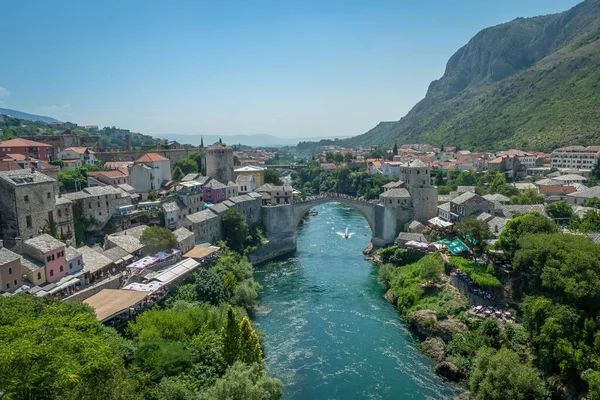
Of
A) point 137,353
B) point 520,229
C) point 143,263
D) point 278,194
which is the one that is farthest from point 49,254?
point 278,194

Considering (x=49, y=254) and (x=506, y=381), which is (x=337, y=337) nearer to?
(x=506, y=381)

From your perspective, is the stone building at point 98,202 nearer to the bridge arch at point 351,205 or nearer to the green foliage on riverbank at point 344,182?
the bridge arch at point 351,205

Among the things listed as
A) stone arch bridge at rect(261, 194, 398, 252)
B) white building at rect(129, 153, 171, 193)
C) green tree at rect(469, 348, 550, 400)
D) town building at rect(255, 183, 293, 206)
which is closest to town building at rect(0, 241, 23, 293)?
green tree at rect(469, 348, 550, 400)

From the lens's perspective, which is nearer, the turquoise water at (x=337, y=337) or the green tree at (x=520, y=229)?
the turquoise water at (x=337, y=337)

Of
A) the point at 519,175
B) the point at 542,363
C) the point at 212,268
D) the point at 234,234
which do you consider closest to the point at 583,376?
the point at 542,363

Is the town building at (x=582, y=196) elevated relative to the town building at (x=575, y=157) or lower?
lower

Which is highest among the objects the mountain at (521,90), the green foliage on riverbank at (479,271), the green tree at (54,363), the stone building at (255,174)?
the mountain at (521,90)

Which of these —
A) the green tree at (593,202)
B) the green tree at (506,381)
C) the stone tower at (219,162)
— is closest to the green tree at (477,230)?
the green tree at (506,381)
